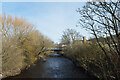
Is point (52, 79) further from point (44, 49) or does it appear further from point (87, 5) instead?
point (44, 49)

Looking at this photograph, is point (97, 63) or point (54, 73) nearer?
point (97, 63)

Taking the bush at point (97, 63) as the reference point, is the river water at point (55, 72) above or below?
below

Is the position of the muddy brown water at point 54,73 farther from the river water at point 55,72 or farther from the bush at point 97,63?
the bush at point 97,63

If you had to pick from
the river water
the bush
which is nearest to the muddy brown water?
the river water

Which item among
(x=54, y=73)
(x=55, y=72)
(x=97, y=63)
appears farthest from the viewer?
(x=55, y=72)

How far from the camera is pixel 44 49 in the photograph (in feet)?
56.6

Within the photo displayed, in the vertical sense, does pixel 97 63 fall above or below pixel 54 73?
above

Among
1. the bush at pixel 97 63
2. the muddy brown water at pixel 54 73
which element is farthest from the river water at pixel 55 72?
the bush at pixel 97 63

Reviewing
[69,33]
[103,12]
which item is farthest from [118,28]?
[69,33]

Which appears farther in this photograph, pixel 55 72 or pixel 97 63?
pixel 55 72

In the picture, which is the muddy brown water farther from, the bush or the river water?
the bush

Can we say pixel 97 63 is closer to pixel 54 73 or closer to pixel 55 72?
pixel 54 73

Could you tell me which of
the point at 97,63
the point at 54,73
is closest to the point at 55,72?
the point at 54,73

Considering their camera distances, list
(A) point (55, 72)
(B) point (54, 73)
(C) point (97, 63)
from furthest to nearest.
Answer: (A) point (55, 72)
(B) point (54, 73)
(C) point (97, 63)
